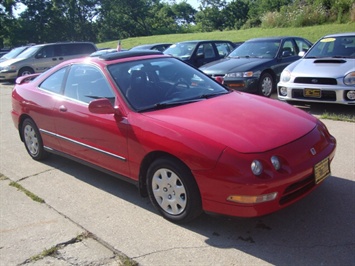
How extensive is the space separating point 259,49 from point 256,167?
24.9 ft

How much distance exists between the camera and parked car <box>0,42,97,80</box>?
17.0 metres

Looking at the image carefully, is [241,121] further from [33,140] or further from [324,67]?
[324,67]

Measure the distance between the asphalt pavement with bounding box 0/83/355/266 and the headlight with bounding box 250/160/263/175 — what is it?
62 centimetres

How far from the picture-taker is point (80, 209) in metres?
4.01

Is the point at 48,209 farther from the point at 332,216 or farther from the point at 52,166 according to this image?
the point at 332,216

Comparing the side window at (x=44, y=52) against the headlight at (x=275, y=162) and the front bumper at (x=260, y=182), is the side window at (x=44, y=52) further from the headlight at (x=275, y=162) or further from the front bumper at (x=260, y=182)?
the headlight at (x=275, y=162)

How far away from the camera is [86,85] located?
4.52m

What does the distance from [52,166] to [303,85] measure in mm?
4681

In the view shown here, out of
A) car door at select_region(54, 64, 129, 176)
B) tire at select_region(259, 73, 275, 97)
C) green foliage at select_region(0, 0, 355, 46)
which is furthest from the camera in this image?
green foliage at select_region(0, 0, 355, 46)

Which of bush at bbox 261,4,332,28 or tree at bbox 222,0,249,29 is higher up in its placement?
tree at bbox 222,0,249,29

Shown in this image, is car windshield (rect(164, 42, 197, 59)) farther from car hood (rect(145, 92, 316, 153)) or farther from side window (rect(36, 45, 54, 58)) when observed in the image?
car hood (rect(145, 92, 316, 153))

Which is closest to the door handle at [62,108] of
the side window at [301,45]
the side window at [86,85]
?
the side window at [86,85]

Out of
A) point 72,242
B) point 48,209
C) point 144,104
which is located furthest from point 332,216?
point 48,209

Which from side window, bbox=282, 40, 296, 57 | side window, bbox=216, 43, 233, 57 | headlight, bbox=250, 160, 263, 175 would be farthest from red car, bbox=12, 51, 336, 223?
side window, bbox=216, 43, 233, 57
